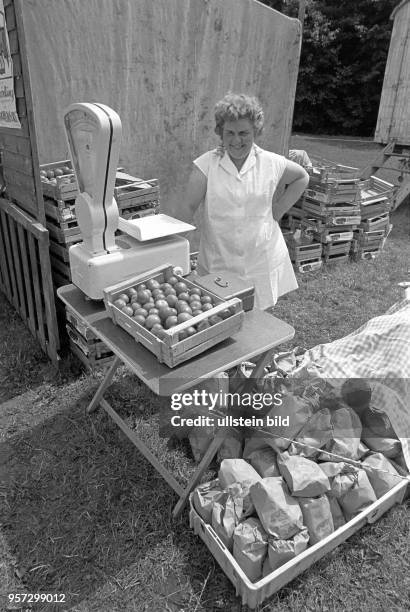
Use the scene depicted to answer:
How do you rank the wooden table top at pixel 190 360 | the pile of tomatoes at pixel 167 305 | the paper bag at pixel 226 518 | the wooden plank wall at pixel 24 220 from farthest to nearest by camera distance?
the wooden plank wall at pixel 24 220 → the paper bag at pixel 226 518 → the pile of tomatoes at pixel 167 305 → the wooden table top at pixel 190 360

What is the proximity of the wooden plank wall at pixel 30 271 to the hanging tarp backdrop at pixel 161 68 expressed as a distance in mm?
685

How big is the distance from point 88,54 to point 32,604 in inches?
154

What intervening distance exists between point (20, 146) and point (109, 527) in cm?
260

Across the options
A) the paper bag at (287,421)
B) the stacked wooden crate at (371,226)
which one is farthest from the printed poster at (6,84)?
the stacked wooden crate at (371,226)

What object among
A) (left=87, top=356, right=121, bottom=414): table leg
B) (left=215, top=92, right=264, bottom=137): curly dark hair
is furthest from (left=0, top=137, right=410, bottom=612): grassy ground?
(left=215, top=92, right=264, bottom=137): curly dark hair

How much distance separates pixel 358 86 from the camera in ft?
78.5

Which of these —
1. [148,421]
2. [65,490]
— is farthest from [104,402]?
[65,490]

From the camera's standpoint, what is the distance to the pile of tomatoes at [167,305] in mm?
1907

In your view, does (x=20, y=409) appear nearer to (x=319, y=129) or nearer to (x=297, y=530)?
(x=297, y=530)

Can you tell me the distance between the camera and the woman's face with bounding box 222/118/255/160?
2664 mm

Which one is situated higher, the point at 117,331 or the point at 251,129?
the point at 251,129

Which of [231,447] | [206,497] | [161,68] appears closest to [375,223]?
[161,68]

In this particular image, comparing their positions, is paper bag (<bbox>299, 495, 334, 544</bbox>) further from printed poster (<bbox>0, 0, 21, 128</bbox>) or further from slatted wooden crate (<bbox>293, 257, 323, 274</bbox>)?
slatted wooden crate (<bbox>293, 257, 323, 274</bbox>)

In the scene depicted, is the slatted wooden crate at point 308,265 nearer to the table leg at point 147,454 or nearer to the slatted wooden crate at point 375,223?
the slatted wooden crate at point 375,223
